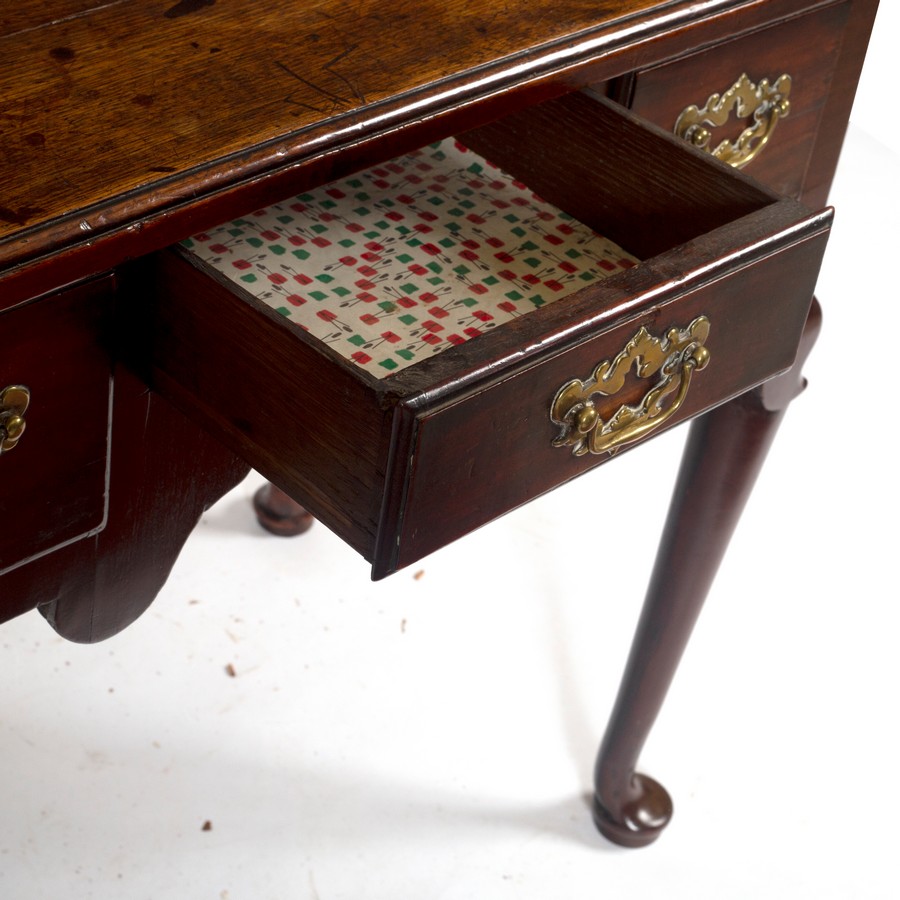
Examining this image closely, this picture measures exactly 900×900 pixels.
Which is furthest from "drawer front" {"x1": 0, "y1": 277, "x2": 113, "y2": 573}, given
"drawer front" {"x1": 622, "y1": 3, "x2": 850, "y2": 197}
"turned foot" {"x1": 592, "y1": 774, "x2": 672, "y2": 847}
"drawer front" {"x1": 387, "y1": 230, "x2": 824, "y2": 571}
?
"turned foot" {"x1": 592, "y1": 774, "x2": 672, "y2": 847}

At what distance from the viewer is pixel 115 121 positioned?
2.50 ft

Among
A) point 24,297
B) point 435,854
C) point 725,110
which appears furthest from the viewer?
point 435,854

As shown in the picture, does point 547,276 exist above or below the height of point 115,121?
below

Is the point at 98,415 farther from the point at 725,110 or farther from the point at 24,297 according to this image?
the point at 725,110

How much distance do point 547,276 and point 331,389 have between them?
0.24m

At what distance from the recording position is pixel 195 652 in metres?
1.50

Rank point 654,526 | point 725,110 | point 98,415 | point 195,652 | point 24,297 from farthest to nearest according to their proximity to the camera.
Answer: point 654,526, point 195,652, point 725,110, point 98,415, point 24,297

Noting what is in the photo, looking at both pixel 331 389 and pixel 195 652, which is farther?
pixel 195 652

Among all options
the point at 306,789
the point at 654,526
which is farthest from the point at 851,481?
the point at 306,789

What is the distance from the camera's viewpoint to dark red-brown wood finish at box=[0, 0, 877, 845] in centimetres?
72

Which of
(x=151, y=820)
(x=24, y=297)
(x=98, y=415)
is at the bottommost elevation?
(x=151, y=820)

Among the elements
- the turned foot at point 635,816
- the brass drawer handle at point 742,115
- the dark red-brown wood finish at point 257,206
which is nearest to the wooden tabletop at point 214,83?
the dark red-brown wood finish at point 257,206

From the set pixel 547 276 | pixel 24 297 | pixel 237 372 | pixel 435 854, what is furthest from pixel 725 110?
pixel 435 854

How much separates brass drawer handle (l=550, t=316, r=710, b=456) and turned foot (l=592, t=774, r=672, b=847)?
0.59 m
